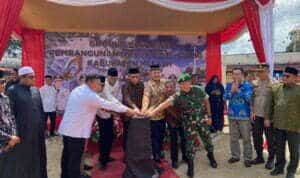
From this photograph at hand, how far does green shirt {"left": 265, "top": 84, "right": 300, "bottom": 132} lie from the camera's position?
5.82 metres

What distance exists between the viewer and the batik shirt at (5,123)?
4.22 meters

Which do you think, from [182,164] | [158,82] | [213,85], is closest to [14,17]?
[158,82]

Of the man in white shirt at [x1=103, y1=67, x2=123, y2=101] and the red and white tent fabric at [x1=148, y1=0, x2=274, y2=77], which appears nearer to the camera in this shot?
the man in white shirt at [x1=103, y1=67, x2=123, y2=101]

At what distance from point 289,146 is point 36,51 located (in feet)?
20.8

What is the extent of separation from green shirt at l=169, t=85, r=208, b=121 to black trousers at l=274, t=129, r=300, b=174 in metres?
1.08

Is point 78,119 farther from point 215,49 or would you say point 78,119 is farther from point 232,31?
point 232,31

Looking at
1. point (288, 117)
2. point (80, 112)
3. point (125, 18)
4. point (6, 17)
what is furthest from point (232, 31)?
point (80, 112)

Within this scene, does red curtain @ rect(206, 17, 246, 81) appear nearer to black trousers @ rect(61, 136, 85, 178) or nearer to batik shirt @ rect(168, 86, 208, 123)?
batik shirt @ rect(168, 86, 208, 123)

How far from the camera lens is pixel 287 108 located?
587 centimetres

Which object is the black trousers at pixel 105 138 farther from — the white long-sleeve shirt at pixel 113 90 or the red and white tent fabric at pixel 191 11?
the red and white tent fabric at pixel 191 11

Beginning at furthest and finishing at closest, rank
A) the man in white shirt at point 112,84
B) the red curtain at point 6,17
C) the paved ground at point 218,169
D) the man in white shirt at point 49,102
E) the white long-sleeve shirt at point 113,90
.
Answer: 1. the man in white shirt at point 49,102
2. the red curtain at point 6,17
3. the man in white shirt at point 112,84
4. the white long-sleeve shirt at point 113,90
5. the paved ground at point 218,169

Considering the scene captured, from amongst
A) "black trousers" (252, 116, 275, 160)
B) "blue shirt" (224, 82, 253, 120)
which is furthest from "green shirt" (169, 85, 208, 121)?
"black trousers" (252, 116, 275, 160)

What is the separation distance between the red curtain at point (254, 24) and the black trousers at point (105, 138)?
3019 millimetres

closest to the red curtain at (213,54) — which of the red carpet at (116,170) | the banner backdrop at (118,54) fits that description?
the banner backdrop at (118,54)
